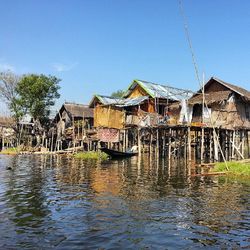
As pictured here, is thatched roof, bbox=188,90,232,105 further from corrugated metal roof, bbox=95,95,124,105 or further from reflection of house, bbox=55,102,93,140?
reflection of house, bbox=55,102,93,140

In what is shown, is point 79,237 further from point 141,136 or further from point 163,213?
point 141,136

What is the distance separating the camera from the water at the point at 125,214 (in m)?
7.04

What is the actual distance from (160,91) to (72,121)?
1312 centimetres

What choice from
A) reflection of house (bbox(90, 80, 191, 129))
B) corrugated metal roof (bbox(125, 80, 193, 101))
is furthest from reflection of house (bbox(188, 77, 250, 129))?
corrugated metal roof (bbox(125, 80, 193, 101))

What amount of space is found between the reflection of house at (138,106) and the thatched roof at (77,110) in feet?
20.0

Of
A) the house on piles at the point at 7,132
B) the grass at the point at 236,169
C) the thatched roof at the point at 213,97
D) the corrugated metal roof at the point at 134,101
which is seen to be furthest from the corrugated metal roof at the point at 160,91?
the house on piles at the point at 7,132

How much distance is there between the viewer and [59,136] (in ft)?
138

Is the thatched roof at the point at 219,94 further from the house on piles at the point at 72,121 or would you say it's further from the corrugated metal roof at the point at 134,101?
the house on piles at the point at 72,121

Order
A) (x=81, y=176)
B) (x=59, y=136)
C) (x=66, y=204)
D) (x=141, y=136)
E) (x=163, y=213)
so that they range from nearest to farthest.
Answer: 1. (x=163, y=213)
2. (x=66, y=204)
3. (x=81, y=176)
4. (x=141, y=136)
5. (x=59, y=136)

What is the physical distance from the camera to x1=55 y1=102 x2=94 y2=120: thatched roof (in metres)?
41.9

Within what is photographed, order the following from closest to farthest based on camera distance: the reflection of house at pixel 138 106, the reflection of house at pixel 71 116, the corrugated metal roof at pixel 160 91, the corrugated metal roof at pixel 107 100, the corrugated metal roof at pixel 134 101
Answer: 1. the reflection of house at pixel 138 106
2. the corrugated metal roof at pixel 134 101
3. the corrugated metal roof at pixel 160 91
4. the corrugated metal roof at pixel 107 100
5. the reflection of house at pixel 71 116

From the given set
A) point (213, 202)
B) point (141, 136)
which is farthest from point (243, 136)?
point (213, 202)

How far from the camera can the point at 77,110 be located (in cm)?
4272

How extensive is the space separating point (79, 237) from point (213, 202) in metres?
5.21
